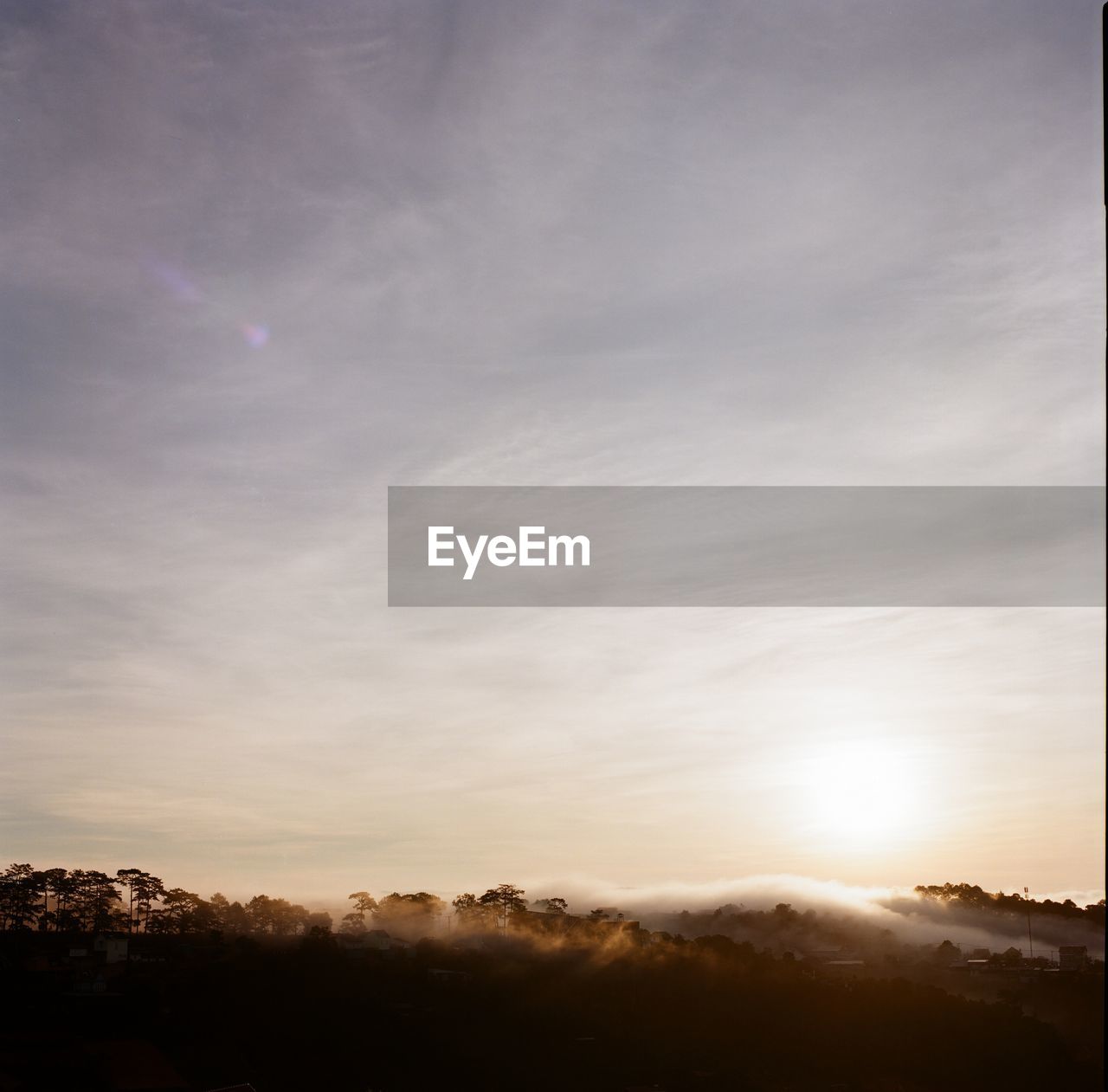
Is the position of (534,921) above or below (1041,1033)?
above

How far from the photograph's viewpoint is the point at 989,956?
475 feet

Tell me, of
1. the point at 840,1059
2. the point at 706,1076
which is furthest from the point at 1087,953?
the point at 706,1076

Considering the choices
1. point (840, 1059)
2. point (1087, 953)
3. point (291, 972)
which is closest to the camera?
point (291, 972)

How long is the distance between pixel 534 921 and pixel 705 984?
28048 mm

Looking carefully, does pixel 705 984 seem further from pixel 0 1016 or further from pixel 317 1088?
pixel 0 1016

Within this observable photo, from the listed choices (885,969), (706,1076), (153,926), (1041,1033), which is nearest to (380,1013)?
(706,1076)

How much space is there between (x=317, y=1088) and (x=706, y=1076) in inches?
1011

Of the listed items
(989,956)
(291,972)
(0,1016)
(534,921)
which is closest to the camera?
(0,1016)

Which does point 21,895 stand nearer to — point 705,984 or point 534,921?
point 534,921

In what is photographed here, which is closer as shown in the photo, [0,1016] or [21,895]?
[0,1016]

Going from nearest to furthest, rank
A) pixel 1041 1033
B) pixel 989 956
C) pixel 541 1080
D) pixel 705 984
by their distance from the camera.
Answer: pixel 541 1080 < pixel 705 984 < pixel 1041 1033 < pixel 989 956

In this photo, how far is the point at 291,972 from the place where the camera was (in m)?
79.2

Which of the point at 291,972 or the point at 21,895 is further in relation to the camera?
the point at 21,895

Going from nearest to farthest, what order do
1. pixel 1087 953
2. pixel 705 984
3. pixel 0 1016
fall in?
1. pixel 0 1016
2. pixel 705 984
3. pixel 1087 953
